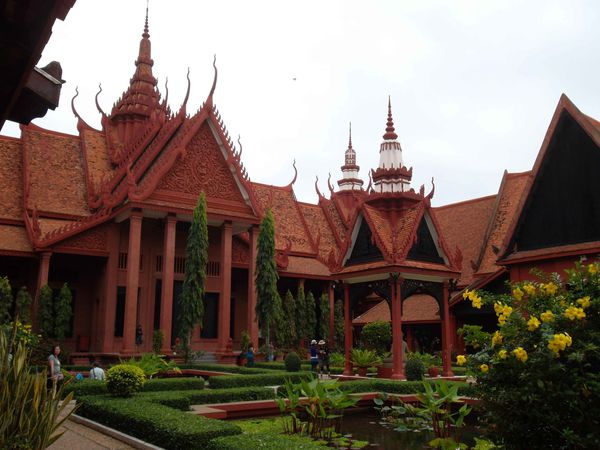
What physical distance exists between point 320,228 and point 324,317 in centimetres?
820

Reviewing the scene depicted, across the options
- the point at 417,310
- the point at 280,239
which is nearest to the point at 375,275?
the point at 417,310

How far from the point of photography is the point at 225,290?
74.6 ft

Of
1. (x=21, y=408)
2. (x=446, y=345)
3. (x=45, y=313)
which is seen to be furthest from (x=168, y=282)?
(x=21, y=408)

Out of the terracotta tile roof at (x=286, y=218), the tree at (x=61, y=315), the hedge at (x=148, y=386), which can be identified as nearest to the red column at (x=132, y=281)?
the tree at (x=61, y=315)

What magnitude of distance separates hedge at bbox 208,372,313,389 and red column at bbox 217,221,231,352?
8.28 meters

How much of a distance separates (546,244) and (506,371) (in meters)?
7.36

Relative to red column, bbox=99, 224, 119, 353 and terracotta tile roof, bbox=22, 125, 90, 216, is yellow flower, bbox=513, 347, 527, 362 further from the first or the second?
terracotta tile roof, bbox=22, 125, 90, 216

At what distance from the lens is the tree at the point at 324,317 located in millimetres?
26312

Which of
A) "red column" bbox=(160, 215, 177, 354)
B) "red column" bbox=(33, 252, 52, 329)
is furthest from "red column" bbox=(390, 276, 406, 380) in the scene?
"red column" bbox=(33, 252, 52, 329)

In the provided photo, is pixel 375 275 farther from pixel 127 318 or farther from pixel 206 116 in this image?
pixel 206 116

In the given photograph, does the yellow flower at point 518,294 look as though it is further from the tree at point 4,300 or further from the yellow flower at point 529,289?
the tree at point 4,300

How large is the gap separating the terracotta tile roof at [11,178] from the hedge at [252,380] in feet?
43.4

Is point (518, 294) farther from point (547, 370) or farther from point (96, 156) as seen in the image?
point (96, 156)

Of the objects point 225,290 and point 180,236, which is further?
point 180,236
